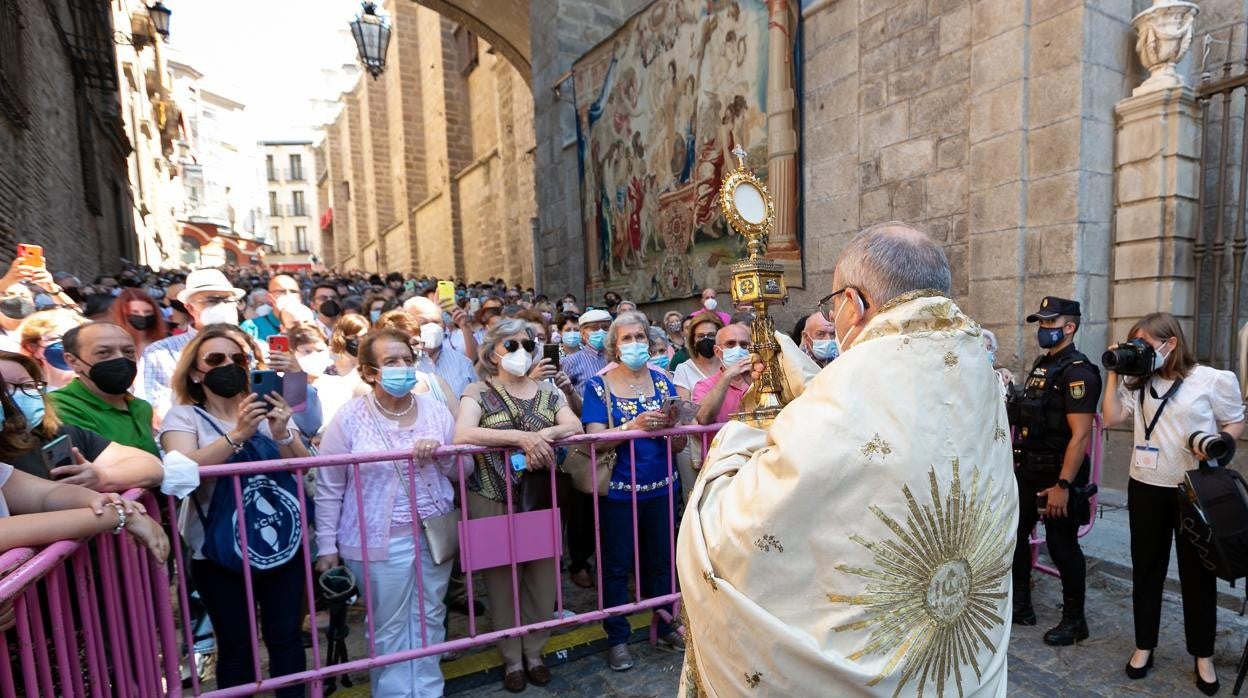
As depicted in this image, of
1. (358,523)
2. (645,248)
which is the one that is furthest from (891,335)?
(645,248)

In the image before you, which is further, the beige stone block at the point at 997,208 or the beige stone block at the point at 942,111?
the beige stone block at the point at 942,111

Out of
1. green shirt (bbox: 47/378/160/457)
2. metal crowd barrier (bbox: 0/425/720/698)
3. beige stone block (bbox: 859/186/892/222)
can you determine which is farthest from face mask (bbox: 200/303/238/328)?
beige stone block (bbox: 859/186/892/222)

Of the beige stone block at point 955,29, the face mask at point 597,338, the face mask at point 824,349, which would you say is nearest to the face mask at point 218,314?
the face mask at point 597,338

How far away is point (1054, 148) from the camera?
18.3 feet

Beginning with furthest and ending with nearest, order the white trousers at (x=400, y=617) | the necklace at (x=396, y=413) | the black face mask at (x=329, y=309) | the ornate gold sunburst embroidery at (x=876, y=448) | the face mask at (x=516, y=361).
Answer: the black face mask at (x=329, y=309), the face mask at (x=516, y=361), the necklace at (x=396, y=413), the white trousers at (x=400, y=617), the ornate gold sunburst embroidery at (x=876, y=448)

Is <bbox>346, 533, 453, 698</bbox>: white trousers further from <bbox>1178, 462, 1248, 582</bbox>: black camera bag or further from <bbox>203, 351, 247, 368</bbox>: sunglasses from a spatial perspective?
<bbox>1178, 462, 1248, 582</bbox>: black camera bag

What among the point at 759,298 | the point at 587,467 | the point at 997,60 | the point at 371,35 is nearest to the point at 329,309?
the point at 587,467

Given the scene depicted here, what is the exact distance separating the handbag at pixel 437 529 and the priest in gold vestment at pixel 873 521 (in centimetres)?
174

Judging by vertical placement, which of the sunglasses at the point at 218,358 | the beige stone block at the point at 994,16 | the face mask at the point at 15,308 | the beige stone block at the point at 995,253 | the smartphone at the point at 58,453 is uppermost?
the beige stone block at the point at 994,16

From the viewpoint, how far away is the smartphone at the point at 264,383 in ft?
8.25

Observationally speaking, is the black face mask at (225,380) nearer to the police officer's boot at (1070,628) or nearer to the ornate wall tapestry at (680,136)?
the police officer's boot at (1070,628)

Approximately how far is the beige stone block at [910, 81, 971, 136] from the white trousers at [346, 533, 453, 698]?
629 centimetres

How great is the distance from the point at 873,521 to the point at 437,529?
2156 mm

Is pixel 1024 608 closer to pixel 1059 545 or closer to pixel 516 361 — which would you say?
pixel 1059 545
